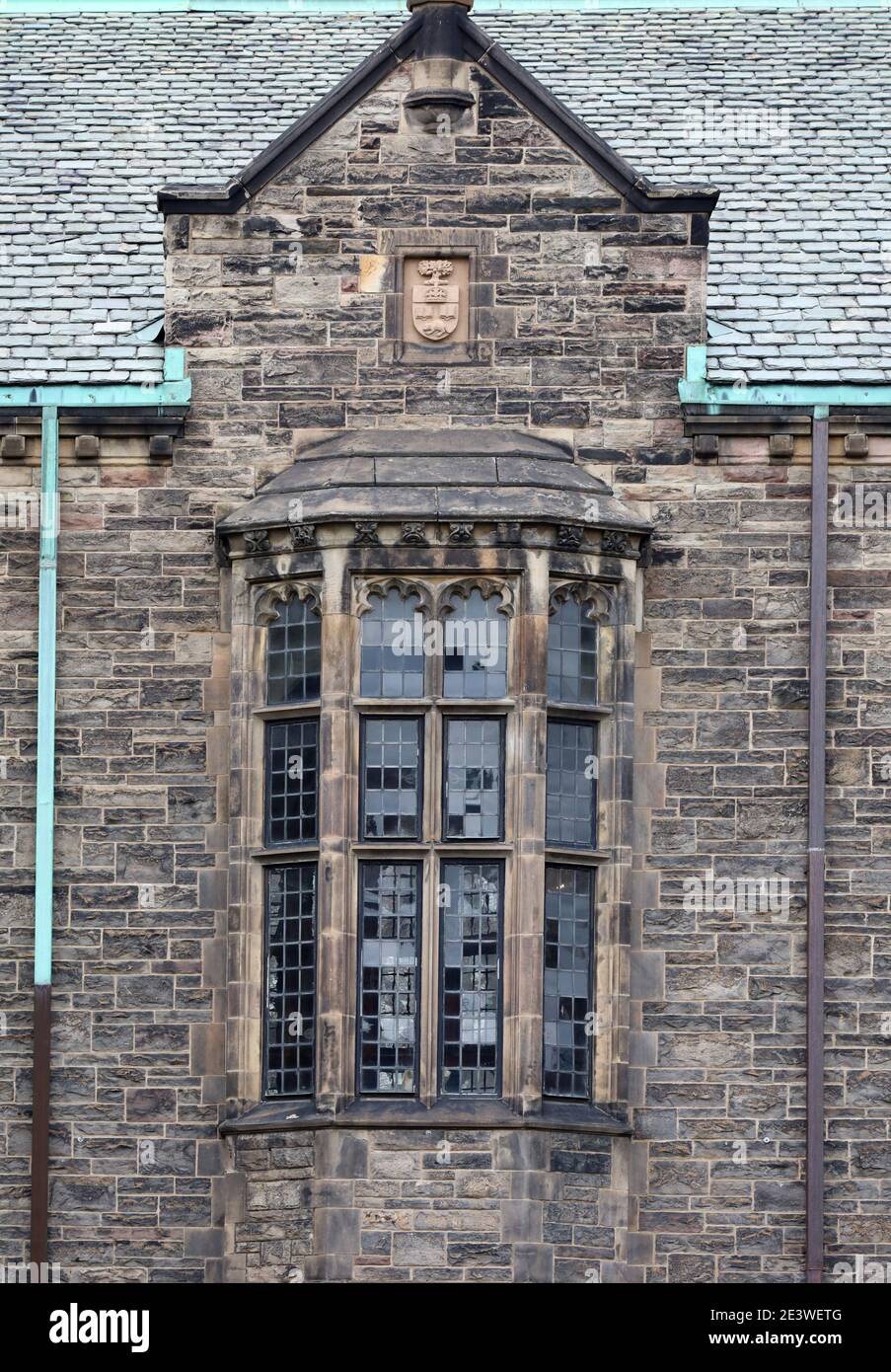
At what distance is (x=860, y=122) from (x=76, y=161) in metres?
6.56

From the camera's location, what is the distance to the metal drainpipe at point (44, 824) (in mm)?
23578

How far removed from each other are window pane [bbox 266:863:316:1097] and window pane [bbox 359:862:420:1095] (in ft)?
1.18

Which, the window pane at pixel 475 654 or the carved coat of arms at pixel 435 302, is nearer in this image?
the window pane at pixel 475 654

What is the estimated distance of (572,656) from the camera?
24078 millimetres

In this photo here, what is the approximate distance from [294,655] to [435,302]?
2849 millimetres

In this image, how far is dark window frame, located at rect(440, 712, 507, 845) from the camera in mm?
23625

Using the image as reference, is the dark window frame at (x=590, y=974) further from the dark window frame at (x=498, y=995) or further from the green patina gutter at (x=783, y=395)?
the green patina gutter at (x=783, y=395)

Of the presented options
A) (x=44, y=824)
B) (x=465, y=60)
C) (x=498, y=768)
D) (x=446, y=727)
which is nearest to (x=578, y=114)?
(x=465, y=60)

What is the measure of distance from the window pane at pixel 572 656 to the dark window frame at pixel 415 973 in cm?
160

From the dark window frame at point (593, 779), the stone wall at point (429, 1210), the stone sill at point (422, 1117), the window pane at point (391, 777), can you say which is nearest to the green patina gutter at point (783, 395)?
the dark window frame at point (593, 779)

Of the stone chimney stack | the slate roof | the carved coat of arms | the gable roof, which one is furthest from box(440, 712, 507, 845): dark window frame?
the stone chimney stack

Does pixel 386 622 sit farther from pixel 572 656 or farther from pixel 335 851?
pixel 335 851

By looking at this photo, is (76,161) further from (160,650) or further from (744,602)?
(744,602)

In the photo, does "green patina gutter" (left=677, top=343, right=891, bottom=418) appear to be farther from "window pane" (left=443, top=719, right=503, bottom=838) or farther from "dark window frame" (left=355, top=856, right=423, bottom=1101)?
"dark window frame" (left=355, top=856, right=423, bottom=1101)
